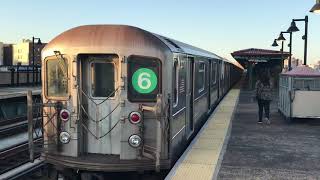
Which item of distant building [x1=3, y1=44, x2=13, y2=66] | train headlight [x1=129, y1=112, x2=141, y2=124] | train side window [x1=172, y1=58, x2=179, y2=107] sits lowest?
train headlight [x1=129, y1=112, x2=141, y2=124]

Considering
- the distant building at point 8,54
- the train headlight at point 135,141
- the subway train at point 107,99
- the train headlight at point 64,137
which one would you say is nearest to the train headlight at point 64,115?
the subway train at point 107,99

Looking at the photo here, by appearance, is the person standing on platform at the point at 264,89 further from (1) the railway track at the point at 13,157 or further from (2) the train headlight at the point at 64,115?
(2) the train headlight at the point at 64,115

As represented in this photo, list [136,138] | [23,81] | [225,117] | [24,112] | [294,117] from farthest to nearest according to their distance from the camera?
[23,81] → [24,112] → [225,117] → [294,117] → [136,138]

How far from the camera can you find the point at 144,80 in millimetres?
6855

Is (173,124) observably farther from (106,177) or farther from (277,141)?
(277,141)

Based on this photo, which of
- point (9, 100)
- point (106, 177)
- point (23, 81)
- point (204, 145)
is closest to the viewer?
point (106, 177)

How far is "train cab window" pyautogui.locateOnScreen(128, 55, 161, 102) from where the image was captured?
268 inches

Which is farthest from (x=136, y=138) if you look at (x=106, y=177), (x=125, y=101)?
(x=106, y=177)

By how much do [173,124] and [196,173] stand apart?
37.2 inches

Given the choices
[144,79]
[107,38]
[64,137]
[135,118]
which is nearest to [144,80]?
[144,79]

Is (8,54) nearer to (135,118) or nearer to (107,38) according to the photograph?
(107,38)

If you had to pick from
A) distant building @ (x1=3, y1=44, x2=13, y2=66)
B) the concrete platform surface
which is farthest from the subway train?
distant building @ (x1=3, y1=44, x2=13, y2=66)

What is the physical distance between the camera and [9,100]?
2203cm

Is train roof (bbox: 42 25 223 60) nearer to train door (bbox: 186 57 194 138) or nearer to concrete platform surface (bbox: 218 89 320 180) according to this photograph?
train door (bbox: 186 57 194 138)
